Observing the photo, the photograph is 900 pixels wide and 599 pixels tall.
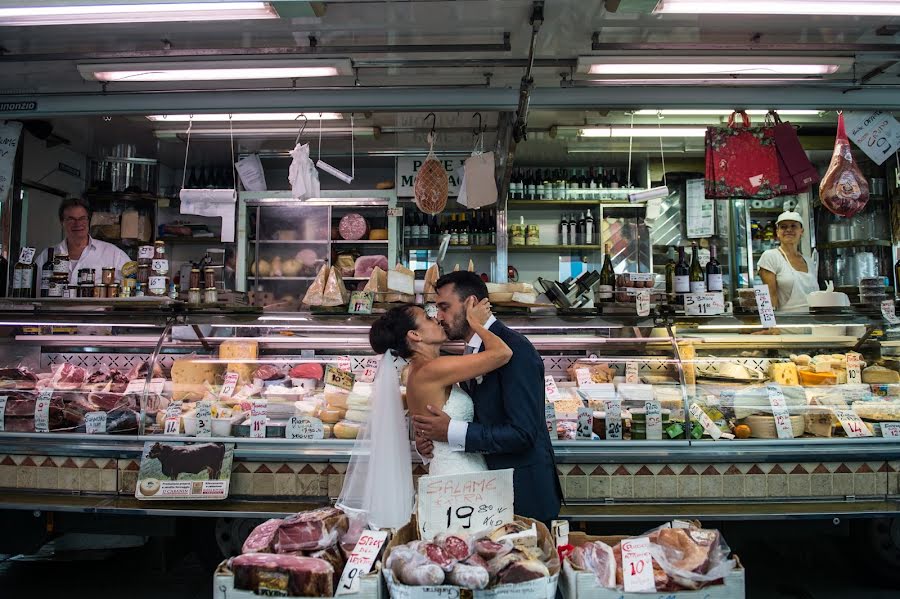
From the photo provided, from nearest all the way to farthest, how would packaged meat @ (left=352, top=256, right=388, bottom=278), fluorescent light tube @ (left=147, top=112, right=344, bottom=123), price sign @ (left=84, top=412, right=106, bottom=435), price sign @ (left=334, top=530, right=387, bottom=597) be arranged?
1. price sign @ (left=334, top=530, right=387, bottom=597)
2. price sign @ (left=84, top=412, right=106, bottom=435)
3. fluorescent light tube @ (left=147, top=112, right=344, bottom=123)
4. packaged meat @ (left=352, top=256, right=388, bottom=278)

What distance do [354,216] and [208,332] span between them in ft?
12.5

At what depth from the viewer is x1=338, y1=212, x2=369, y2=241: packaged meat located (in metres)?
7.94

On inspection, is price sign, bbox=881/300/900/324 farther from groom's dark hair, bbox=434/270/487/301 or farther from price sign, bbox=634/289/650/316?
groom's dark hair, bbox=434/270/487/301

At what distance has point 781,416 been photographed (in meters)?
3.90

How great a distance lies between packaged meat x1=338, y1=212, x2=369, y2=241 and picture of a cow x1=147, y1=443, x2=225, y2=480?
4.45 meters

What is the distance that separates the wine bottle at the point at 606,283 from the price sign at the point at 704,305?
Result: 483 millimetres

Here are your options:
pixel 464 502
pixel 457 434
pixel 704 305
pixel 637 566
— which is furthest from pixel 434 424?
pixel 704 305

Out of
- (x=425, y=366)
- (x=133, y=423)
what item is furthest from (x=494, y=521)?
(x=133, y=423)

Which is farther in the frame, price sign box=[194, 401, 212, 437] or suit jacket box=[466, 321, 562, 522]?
price sign box=[194, 401, 212, 437]

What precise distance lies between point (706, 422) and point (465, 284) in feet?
6.28

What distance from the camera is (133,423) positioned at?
399 centimetres

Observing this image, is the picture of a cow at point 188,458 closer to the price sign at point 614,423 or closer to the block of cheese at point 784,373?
the price sign at point 614,423

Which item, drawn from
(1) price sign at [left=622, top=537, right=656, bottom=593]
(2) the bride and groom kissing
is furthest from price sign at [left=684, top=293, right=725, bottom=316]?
(1) price sign at [left=622, top=537, right=656, bottom=593]

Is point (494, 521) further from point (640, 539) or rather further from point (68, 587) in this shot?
point (68, 587)
